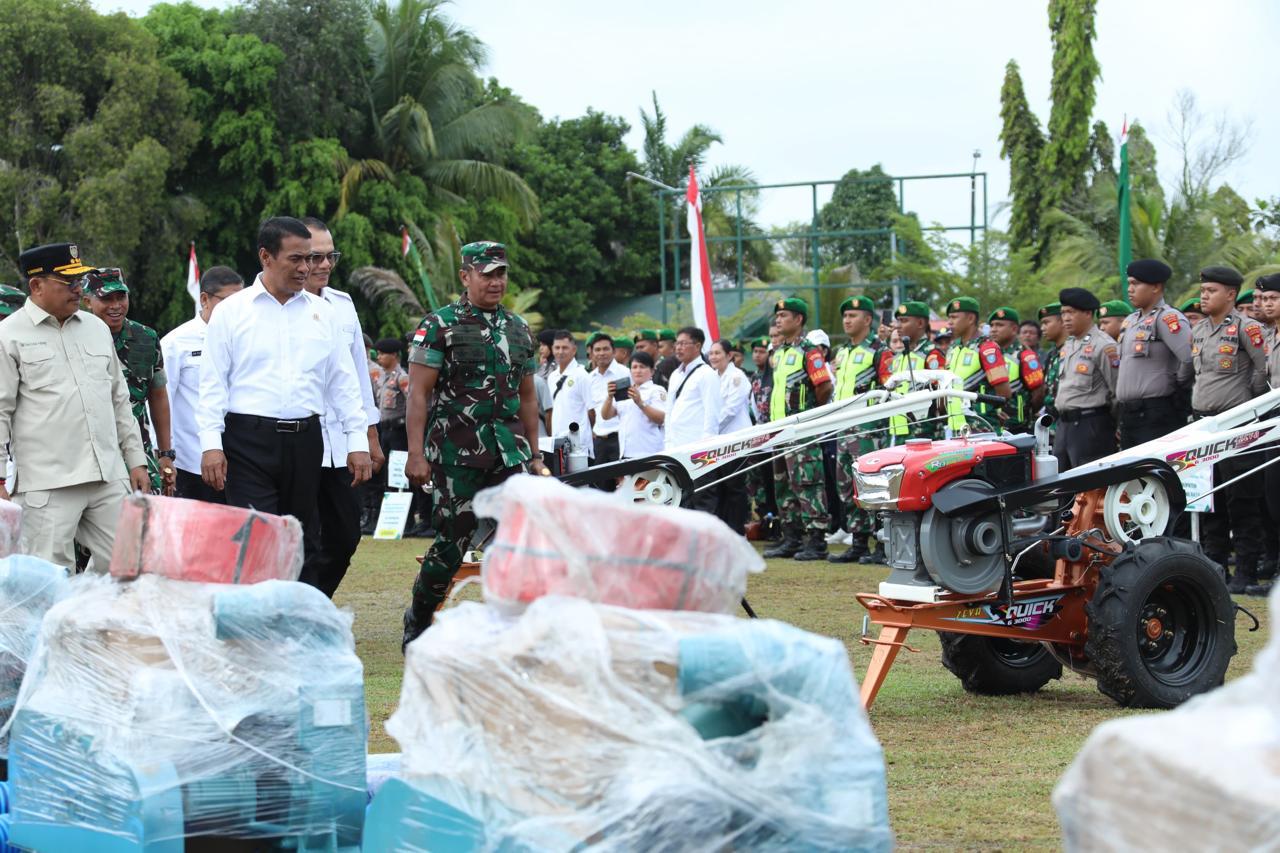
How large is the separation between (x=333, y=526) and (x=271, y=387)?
2.99 ft

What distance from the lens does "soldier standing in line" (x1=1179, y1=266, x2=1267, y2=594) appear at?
10.2 meters

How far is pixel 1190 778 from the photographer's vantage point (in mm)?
2115

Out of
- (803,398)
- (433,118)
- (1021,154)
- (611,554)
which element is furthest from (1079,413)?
(433,118)

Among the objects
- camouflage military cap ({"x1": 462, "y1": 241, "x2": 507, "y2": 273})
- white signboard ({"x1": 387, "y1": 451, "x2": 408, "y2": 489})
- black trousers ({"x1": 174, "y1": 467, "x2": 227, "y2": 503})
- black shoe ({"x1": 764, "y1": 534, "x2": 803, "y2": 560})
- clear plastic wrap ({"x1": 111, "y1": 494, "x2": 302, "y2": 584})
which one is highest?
camouflage military cap ({"x1": 462, "y1": 241, "x2": 507, "y2": 273})

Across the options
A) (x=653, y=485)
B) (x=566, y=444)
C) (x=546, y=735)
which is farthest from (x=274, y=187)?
(x=546, y=735)

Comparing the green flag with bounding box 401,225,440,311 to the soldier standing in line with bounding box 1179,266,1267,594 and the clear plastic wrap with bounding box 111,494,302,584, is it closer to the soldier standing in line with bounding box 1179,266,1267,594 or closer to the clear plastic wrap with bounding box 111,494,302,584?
the soldier standing in line with bounding box 1179,266,1267,594

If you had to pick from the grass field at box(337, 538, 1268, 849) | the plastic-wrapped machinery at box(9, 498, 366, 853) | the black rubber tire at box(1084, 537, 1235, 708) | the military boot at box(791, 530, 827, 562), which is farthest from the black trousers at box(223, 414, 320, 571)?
the military boot at box(791, 530, 827, 562)

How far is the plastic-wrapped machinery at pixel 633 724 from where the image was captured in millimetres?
2734

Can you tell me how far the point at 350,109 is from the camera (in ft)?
124

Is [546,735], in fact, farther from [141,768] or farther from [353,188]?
[353,188]

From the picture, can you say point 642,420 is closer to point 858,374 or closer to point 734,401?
point 734,401

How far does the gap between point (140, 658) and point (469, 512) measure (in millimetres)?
3672

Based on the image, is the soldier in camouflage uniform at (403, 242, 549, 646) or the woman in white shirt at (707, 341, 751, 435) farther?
the woman in white shirt at (707, 341, 751, 435)

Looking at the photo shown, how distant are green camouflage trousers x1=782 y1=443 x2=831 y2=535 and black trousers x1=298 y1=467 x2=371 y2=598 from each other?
6.16 meters
